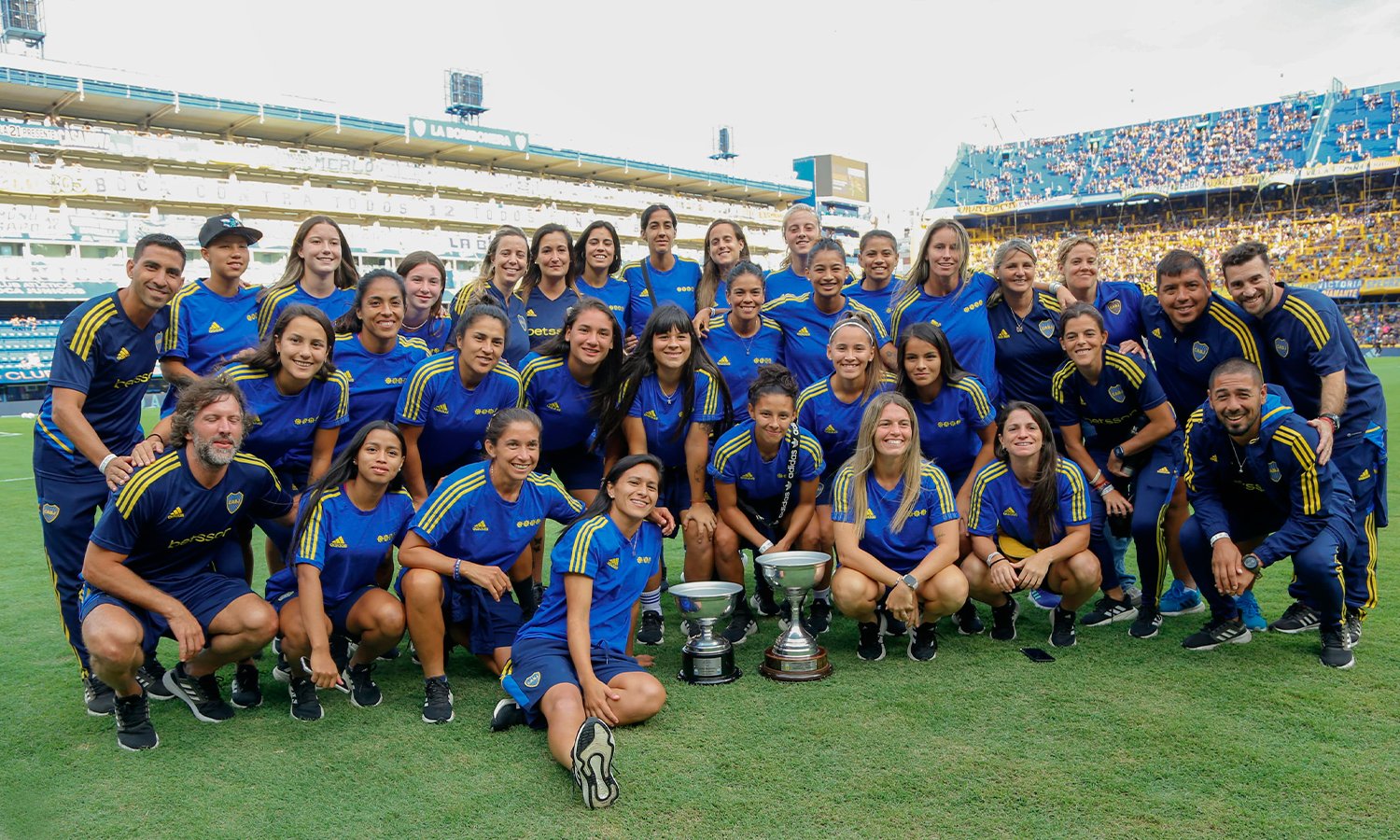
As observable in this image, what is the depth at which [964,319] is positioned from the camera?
5.21 meters

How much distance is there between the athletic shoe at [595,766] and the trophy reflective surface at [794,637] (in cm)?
130

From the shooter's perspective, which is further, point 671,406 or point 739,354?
point 739,354

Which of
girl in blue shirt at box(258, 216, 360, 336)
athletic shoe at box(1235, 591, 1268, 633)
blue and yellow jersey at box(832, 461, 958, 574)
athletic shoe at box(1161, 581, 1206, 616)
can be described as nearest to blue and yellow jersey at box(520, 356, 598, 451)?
girl in blue shirt at box(258, 216, 360, 336)

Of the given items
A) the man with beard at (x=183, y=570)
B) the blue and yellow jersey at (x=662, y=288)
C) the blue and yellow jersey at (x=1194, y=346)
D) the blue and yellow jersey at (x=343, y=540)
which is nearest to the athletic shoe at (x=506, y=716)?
the blue and yellow jersey at (x=343, y=540)

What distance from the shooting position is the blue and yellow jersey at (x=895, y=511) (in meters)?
4.44

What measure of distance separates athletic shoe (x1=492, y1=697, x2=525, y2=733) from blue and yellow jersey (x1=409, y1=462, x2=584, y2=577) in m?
0.73

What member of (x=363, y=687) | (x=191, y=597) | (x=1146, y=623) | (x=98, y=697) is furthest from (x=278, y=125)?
(x=1146, y=623)

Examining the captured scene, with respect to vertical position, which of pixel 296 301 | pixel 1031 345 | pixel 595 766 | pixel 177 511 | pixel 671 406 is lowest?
pixel 595 766

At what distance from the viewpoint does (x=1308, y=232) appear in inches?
1710

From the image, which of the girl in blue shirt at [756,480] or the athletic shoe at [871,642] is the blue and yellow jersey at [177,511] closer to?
the girl in blue shirt at [756,480]

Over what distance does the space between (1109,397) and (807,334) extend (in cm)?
162

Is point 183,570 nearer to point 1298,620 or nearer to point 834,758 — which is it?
point 834,758

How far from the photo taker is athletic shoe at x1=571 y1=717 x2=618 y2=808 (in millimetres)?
2900

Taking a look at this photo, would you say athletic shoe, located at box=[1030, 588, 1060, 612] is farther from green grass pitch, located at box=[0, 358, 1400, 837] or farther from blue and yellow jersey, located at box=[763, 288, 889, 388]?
blue and yellow jersey, located at box=[763, 288, 889, 388]
